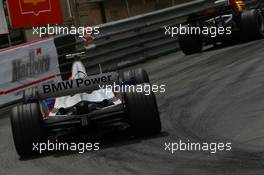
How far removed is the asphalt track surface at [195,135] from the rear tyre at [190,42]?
3880 mm

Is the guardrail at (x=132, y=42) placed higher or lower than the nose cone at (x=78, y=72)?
lower

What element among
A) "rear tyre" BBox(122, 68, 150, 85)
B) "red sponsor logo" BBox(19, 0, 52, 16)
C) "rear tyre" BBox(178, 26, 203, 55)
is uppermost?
"rear tyre" BBox(122, 68, 150, 85)

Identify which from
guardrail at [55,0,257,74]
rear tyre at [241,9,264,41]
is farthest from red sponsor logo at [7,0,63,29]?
rear tyre at [241,9,264,41]

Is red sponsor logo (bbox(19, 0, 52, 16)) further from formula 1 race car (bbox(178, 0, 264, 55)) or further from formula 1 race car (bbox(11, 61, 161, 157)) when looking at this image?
formula 1 race car (bbox(11, 61, 161, 157))

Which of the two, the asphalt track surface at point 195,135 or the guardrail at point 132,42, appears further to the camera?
the guardrail at point 132,42

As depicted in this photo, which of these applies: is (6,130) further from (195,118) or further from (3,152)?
(195,118)

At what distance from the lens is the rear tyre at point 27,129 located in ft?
28.1

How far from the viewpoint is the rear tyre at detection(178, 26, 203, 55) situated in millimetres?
18266

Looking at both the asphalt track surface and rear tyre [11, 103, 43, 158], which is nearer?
the asphalt track surface

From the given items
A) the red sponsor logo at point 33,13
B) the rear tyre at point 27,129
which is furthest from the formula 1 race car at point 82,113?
the red sponsor logo at point 33,13

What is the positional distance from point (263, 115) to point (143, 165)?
2.22 meters

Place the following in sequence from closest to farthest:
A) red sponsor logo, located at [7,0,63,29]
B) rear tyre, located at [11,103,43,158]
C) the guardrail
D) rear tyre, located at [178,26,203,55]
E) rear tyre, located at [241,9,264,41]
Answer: rear tyre, located at [11,103,43,158]
rear tyre, located at [241,9,264,41]
rear tyre, located at [178,26,203,55]
the guardrail
red sponsor logo, located at [7,0,63,29]

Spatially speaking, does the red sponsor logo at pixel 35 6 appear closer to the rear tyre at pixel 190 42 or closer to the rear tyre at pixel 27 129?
the rear tyre at pixel 190 42

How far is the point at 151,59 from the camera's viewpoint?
19500 mm
